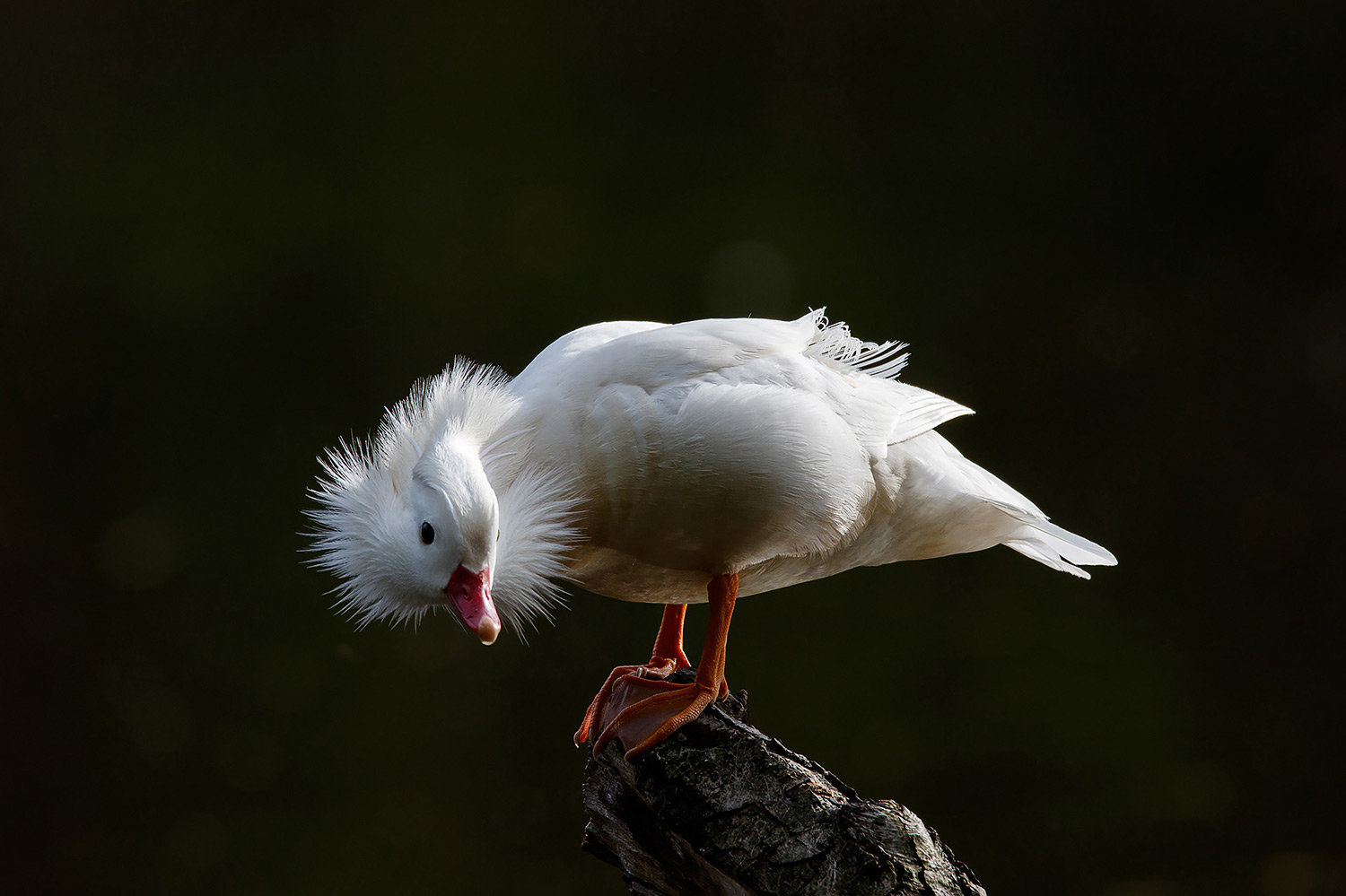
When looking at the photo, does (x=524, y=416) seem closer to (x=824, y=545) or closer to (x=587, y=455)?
(x=587, y=455)

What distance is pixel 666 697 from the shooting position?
3.93ft

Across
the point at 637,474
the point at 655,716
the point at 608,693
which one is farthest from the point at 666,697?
the point at 637,474

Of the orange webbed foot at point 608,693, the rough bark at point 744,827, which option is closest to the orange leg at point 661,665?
the orange webbed foot at point 608,693

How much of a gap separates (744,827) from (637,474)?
36cm

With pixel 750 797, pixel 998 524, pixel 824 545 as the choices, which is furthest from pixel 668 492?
pixel 998 524

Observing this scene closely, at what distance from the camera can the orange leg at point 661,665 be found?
1336 millimetres

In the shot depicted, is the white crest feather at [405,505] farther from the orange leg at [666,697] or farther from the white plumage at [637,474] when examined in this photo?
the orange leg at [666,697]

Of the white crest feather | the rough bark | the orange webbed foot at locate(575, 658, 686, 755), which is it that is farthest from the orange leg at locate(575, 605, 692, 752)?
the white crest feather

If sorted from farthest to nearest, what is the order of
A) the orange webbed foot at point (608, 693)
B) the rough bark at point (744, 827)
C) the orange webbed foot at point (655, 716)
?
the orange webbed foot at point (608, 693) < the orange webbed foot at point (655, 716) < the rough bark at point (744, 827)

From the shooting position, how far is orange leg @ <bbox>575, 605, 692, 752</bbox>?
1.34 meters

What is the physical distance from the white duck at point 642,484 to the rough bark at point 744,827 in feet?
0.15

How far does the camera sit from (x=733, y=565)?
1235 millimetres

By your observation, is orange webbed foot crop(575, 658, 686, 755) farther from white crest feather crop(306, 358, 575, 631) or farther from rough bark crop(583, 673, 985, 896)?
white crest feather crop(306, 358, 575, 631)

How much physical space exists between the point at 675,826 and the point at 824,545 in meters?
0.35
